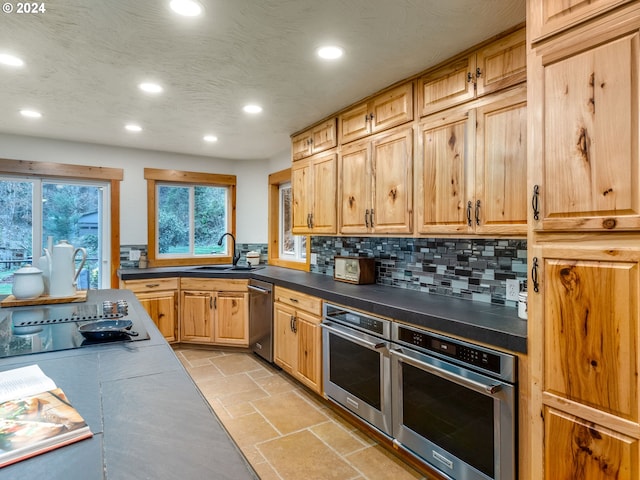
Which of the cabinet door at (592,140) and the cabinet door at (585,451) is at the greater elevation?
the cabinet door at (592,140)

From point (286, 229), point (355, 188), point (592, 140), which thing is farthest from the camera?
point (286, 229)

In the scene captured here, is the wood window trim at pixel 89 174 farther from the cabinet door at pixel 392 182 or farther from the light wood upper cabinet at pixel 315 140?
the cabinet door at pixel 392 182

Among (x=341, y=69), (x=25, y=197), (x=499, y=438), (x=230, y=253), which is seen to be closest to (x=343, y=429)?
(x=499, y=438)

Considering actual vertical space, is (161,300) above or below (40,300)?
below

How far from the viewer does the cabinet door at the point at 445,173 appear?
211 centimetres

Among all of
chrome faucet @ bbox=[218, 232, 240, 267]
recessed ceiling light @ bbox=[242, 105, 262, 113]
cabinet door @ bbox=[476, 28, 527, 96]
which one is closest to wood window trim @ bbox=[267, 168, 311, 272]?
chrome faucet @ bbox=[218, 232, 240, 267]

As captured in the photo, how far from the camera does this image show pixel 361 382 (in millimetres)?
2398

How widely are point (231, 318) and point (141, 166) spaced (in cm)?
217

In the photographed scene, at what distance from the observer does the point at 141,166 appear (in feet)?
14.8

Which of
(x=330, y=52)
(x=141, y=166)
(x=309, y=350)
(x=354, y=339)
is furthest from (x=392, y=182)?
(x=141, y=166)

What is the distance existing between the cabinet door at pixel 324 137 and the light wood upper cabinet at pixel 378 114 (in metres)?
0.10

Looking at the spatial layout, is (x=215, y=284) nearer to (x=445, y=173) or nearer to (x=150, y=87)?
(x=150, y=87)

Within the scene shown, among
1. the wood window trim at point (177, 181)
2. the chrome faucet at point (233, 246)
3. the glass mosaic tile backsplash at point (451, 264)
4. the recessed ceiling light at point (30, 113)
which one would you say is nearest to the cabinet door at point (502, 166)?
the glass mosaic tile backsplash at point (451, 264)

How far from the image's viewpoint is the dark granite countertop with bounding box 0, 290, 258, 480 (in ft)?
2.12
